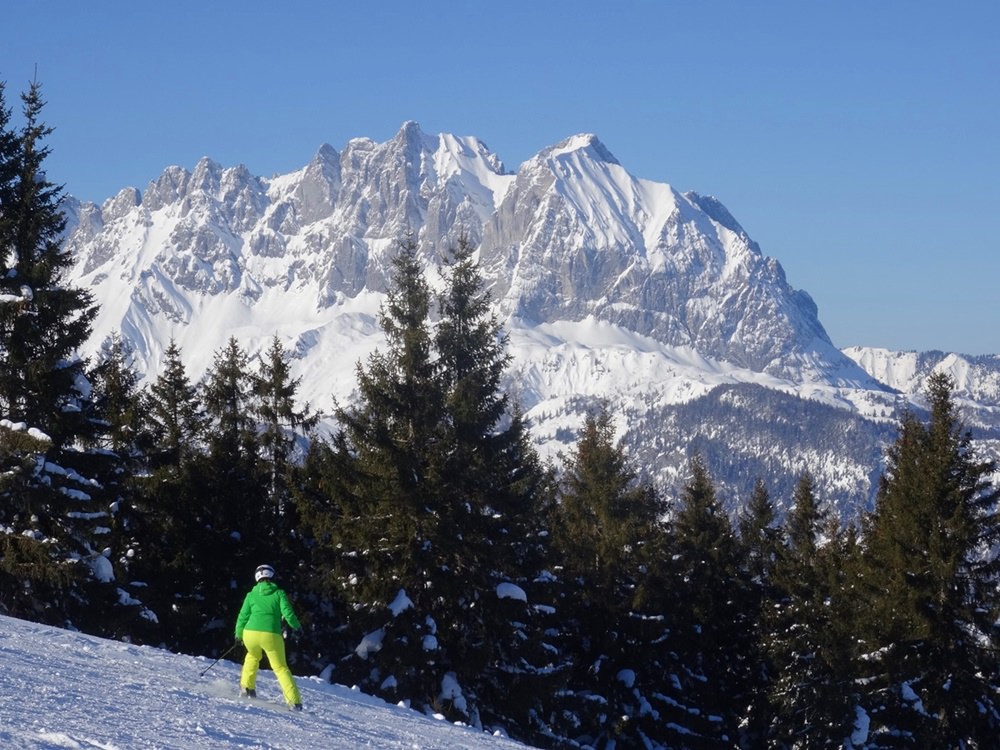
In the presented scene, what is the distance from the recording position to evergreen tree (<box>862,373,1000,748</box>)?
84.1 feet

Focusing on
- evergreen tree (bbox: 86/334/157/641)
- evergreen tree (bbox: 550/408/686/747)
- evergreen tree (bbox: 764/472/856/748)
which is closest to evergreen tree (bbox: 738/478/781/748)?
evergreen tree (bbox: 764/472/856/748)

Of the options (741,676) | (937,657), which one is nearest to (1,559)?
(937,657)

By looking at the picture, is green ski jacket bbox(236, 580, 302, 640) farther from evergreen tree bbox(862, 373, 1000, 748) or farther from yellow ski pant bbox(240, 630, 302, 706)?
evergreen tree bbox(862, 373, 1000, 748)

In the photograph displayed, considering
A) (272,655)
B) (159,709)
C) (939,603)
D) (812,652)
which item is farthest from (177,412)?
(812,652)

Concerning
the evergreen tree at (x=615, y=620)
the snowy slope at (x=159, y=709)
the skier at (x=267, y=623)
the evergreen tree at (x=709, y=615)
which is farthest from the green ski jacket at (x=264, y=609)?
the evergreen tree at (x=709, y=615)

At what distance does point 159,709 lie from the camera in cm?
1273

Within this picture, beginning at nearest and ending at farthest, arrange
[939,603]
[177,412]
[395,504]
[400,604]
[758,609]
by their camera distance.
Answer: [400,604], [395,504], [939,603], [177,412], [758,609]

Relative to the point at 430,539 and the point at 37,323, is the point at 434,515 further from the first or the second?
the point at 37,323

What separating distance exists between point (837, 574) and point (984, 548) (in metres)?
6.09

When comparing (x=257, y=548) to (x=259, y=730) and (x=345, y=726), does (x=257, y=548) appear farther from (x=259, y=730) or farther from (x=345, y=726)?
(x=259, y=730)

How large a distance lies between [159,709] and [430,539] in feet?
37.6

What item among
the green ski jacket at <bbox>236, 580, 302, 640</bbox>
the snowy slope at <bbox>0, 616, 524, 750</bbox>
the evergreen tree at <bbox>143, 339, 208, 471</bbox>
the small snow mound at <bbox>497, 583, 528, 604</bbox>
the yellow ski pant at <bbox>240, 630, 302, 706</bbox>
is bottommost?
the snowy slope at <bbox>0, 616, 524, 750</bbox>

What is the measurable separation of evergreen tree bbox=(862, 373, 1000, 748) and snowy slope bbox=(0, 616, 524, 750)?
40.0 ft

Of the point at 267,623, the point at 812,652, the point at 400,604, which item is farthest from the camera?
the point at 812,652
